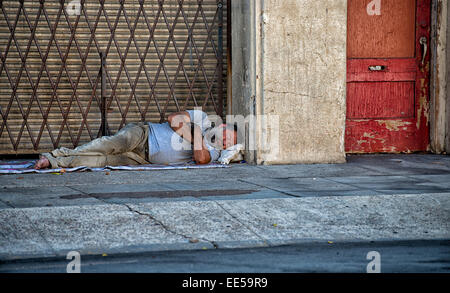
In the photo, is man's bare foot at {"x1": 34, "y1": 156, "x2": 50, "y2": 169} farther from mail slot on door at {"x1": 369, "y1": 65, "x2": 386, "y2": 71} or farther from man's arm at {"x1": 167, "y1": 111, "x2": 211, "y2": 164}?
mail slot on door at {"x1": 369, "y1": 65, "x2": 386, "y2": 71}

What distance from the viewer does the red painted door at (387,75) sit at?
8.16m

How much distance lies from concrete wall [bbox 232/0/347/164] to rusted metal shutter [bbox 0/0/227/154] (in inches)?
40.8

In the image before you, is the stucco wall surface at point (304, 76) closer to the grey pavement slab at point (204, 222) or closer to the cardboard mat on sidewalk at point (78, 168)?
the cardboard mat on sidewalk at point (78, 168)

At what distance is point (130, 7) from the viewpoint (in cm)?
814

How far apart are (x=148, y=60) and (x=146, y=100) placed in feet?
1.76

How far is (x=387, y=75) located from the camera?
8.21m

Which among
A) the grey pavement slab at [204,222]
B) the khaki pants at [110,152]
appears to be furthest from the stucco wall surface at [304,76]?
the grey pavement slab at [204,222]

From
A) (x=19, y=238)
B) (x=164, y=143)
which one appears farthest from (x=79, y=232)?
(x=164, y=143)

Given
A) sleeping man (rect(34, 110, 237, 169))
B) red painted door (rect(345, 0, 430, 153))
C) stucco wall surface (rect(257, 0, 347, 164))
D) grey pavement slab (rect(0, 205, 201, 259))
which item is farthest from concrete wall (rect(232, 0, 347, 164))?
grey pavement slab (rect(0, 205, 201, 259))

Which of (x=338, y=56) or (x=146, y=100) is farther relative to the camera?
(x=146, y=100)

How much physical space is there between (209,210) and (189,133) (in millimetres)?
2828

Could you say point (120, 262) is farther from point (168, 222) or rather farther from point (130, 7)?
point (130, 7)

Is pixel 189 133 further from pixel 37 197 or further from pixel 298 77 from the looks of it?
pixel 37 197

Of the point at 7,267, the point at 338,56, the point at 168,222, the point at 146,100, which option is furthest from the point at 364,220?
the point at 146,100
